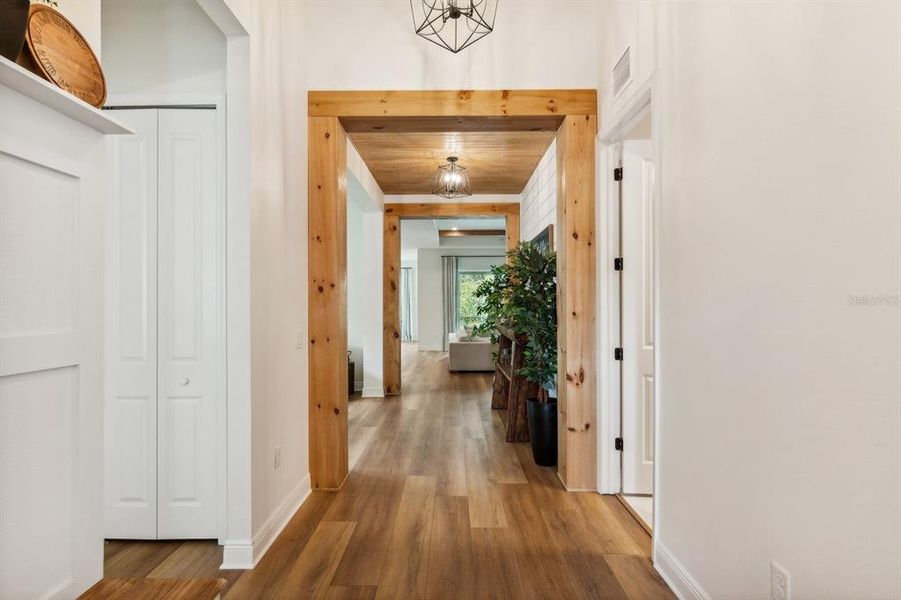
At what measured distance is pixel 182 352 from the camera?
99.6 inches

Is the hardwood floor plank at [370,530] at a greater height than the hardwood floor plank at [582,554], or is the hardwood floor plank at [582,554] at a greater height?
the hardwood floor plank at [582,554]

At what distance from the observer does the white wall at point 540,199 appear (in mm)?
4793

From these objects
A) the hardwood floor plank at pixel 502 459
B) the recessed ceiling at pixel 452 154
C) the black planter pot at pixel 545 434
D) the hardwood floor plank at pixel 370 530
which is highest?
the recessed ceiling at pixel 452 154

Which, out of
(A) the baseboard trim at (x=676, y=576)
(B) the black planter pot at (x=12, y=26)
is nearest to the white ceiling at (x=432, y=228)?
(A) the baseboard trim at (x=676, y=576)

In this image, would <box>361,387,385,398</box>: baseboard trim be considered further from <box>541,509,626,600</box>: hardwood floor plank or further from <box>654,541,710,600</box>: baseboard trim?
<box>654,541,710,600</box>: baseboard trim

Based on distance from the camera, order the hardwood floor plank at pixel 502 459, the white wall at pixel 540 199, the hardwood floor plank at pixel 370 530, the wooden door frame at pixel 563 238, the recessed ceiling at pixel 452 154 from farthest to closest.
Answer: the white wall at pixel 540 199
the recessed ceiling at pixel 452 154
the hardwood floor plank at pixel 502 459
the wooden door frame at pixel 563 238
the hardwood floor plank at pixel 370 530

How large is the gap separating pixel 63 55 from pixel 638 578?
8.80ft

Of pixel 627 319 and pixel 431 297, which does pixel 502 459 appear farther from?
pixel 431 297

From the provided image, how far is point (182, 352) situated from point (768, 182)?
8.51 feet

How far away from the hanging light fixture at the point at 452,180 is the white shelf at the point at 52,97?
4.13 meters

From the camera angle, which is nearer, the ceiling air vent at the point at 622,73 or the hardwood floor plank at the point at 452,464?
the ceiling air vent at the point at 622,73

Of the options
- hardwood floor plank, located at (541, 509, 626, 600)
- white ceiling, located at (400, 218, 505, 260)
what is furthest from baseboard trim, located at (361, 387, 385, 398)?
hardwood floor plank, located at (541, 509, 626, 600)

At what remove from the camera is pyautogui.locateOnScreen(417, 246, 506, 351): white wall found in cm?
1312

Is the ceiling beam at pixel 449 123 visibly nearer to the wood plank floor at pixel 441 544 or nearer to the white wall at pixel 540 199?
the white wall at pixel 540 199
